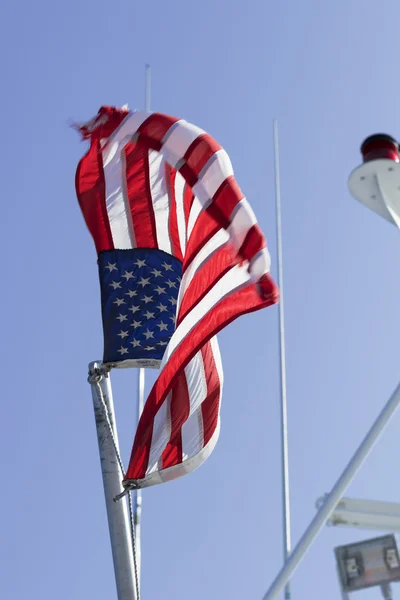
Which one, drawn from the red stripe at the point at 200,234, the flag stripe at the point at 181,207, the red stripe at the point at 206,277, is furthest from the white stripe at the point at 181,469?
the flag stripe at the point at 181,207

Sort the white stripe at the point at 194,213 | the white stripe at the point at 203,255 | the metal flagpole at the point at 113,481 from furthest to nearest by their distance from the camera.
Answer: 1. the white stripe at the point at 194,213
2. the white stripe at the point at 203,255
3. the metal flagpole at the point at 113,481

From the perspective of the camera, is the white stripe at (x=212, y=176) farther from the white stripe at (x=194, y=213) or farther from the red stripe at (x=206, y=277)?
the red stripe at (x=206, y=277)

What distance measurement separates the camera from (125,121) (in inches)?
442

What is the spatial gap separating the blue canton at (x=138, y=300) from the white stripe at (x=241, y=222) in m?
1.35

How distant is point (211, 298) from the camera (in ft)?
31.1

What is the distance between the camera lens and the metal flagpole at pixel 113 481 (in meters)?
8.80

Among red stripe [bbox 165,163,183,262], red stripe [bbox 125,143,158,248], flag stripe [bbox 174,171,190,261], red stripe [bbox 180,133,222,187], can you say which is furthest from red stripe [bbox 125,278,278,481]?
red stripe [bbox 125,143,158,248]

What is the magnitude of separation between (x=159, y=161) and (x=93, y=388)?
2863 mm

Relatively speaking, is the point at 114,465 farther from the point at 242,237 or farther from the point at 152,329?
the point at 242,237

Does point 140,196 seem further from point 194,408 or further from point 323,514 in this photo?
point 323,514

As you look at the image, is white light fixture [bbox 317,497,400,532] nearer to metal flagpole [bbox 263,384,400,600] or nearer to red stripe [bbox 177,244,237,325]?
metal flagpole [bbox 263,384,400,600]

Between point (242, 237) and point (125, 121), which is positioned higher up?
point (125, 121)

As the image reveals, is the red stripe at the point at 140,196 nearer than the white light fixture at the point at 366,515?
No

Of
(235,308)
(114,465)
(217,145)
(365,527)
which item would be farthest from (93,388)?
(365,527)
